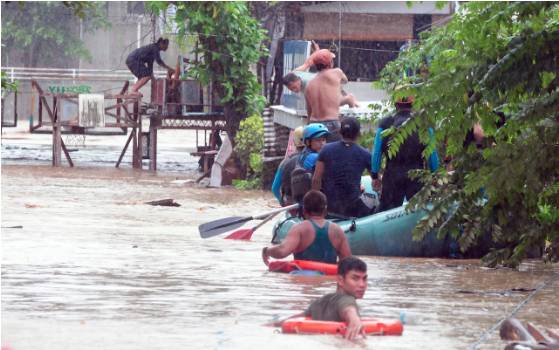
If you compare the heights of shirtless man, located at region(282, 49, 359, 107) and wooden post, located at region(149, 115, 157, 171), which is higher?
shirtless man, located at region(282, 49, 359, 107)

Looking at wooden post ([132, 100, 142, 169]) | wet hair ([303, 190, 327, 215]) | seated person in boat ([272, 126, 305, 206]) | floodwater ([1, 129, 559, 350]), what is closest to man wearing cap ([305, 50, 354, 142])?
seated person in boat ([272, 126, 305, 206])

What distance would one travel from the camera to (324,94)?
15828 mm

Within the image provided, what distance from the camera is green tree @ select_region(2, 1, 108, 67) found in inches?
1881

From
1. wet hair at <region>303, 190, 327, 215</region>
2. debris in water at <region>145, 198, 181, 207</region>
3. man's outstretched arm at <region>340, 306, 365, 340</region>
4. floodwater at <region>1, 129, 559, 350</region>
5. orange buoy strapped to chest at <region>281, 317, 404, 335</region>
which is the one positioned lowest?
debris in water at <region>145, 198, 181, 207</region>

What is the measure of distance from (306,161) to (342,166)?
2.31ft

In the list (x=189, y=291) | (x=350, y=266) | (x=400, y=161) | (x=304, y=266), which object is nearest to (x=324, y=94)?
(x=400, y=161)

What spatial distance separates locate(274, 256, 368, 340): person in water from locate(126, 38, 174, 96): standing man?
19.0 metres

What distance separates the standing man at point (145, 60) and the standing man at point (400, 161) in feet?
47.0

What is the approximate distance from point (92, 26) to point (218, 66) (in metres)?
24.0

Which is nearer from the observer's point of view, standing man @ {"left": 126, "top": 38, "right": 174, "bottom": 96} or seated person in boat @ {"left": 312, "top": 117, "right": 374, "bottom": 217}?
seated person in boat @ {"left": 312, "top": 117, "right": 374, "bottom": 217}

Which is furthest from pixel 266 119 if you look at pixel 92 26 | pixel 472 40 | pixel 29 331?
pixel 92 26

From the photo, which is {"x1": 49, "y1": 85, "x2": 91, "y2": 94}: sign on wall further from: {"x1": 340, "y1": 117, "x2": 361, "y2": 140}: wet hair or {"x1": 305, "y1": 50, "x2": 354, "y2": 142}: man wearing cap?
{"x1": 340, "y1": 117, "x2": 361, "y2": 140}: wet hair

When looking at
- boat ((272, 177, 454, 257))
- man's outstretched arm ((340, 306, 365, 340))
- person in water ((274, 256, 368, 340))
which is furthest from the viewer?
boat ((272, 177, 454, 257))

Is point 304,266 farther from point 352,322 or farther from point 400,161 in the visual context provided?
point 352,322
